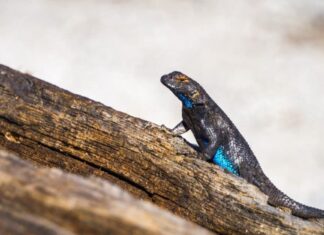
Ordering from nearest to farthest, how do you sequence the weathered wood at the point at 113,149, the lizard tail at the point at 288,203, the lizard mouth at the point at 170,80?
1. the weathered wood at the point at 113,149
2. the lizard tail at the point at 288,203
3. the lizard mouth at the point at 170,80

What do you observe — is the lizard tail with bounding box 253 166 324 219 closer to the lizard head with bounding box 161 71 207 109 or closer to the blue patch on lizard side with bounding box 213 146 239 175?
the blue patch on lizard side with bounding box 213 146 239 175

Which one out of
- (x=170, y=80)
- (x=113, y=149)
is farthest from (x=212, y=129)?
(x=113, y=149)

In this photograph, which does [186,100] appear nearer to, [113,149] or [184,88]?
[184,88]

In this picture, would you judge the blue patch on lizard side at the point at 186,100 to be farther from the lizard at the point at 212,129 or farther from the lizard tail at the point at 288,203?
the lizard tail at the point at 288,203

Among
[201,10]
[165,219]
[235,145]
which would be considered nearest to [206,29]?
[201,10]

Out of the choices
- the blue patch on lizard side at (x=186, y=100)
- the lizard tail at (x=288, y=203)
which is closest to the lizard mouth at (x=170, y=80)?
the blue patch on lizard side at (x=186, y=100)

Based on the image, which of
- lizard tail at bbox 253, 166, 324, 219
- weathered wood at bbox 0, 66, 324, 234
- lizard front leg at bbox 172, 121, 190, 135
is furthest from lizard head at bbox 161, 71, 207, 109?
weathered wood at bbox 0, 66, 324, 234

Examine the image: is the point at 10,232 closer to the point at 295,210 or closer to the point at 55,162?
the point at 55,162
